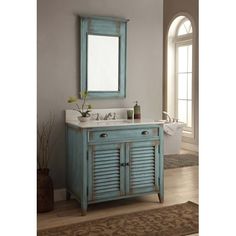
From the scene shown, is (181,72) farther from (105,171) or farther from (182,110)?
(105,171)

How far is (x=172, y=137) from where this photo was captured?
21.2ft

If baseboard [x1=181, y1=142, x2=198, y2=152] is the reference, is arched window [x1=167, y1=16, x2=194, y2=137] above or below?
above

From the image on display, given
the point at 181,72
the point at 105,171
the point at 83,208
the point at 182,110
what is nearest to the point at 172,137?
the point at 182,110

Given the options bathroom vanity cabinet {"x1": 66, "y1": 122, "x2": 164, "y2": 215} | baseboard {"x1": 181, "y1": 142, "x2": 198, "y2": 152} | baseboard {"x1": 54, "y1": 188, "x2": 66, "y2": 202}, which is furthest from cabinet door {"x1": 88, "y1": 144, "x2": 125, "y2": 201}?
baseboard {"x1": 181, "y1": 142, "x2": 198, "y2": 152}

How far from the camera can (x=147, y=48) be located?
4293 mm

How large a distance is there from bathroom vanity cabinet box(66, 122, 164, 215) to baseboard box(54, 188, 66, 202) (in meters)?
0.09

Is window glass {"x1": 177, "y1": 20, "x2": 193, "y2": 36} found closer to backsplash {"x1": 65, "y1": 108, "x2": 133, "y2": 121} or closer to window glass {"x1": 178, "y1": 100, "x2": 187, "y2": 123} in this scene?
window glass {"x1": 178, "y1": 100, "x2": 187, "y2": 123}

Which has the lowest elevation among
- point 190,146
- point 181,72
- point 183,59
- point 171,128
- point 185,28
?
point 190,146

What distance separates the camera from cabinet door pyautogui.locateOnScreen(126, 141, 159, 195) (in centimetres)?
357

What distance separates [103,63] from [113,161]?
1147 millimetres

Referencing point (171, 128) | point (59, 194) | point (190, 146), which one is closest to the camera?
point (59, 194)

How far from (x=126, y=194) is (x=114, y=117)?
906 mm

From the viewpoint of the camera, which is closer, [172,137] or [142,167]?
[142,167]

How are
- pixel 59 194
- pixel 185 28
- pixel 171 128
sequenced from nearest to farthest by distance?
1. pixel 59 194
2. pixel 171 128
3. pixel 185 28
